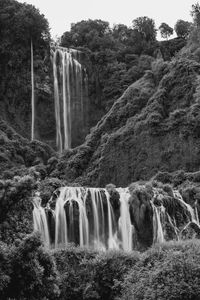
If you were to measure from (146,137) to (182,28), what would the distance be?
104 ft

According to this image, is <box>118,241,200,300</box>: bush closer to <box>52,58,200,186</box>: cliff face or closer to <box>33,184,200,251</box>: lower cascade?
<box>33,184,200,251</box>: lower cascade

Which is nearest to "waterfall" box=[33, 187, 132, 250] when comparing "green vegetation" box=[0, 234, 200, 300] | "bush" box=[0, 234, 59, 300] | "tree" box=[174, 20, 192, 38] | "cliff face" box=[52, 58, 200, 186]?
"cliff face" box=[52, 58, 200, 186]

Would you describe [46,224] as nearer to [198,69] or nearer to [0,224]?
[0,224]

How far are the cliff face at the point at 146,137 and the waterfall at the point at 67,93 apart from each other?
705 centimetres

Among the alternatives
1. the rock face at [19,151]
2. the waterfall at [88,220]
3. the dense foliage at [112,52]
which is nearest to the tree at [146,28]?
the dense foliage at [112,52]

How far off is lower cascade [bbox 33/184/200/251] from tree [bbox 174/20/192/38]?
39.4 metres

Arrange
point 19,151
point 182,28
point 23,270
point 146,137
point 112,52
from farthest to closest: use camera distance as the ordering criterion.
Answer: point 182,28, point 112,52, point 19,151, point 146,137, point 23,270

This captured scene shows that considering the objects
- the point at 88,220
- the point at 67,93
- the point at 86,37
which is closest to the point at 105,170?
the point at 88,220

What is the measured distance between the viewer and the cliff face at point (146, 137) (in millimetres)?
35500

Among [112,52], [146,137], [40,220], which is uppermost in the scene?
[112,52]

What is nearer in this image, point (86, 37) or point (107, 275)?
point (107, 275)

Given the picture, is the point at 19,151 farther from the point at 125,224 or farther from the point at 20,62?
the point at 125,224

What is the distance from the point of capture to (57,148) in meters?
46.4

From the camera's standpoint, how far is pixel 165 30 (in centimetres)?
6881
